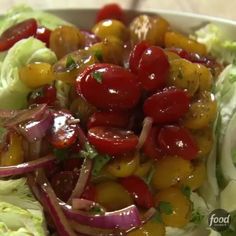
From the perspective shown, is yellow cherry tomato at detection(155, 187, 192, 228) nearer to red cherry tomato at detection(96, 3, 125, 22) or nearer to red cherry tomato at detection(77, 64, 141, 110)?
red cherry tomato at detection(77, 64, 141, 110)

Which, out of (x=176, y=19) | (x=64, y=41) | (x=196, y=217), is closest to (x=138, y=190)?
(x=196, y=217)

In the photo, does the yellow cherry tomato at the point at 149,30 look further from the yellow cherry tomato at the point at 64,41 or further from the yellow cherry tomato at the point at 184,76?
the yellow cherry tomato at the point at 184,76

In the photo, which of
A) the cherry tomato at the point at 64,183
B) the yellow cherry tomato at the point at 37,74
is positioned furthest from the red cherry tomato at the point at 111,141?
the yellow cherry tomato at the point at 37,74

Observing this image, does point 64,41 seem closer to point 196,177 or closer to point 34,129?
point 34,129

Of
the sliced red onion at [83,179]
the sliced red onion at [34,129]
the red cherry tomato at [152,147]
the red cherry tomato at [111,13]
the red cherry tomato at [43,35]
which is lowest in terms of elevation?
the sliced red onion at [83,179]

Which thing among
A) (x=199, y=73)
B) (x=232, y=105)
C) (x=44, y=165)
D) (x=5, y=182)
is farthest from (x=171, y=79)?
(x=5, y=182)

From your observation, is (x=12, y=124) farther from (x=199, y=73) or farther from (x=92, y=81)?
(x=199, y=73)

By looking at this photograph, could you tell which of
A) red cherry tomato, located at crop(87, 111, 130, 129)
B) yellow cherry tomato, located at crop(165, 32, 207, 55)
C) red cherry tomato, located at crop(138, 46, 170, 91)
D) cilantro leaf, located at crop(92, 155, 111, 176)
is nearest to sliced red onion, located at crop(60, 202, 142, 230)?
cilantro leaf, located at crop(92, 155, 111, 176)
